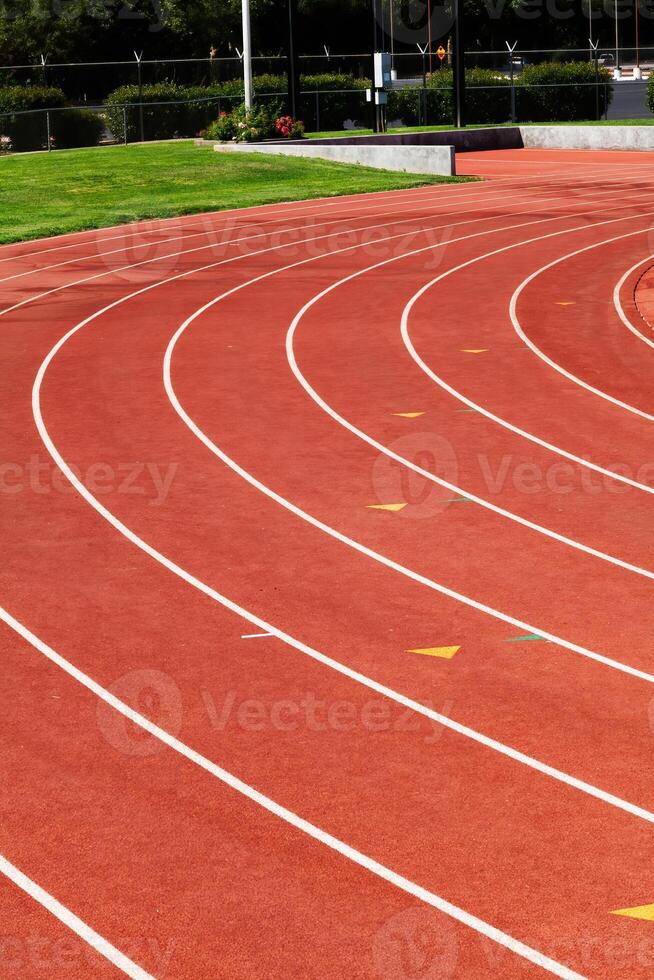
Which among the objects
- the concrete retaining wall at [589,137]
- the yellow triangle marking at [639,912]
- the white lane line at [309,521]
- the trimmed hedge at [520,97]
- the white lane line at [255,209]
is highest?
the trimmed hedge at [520,97]

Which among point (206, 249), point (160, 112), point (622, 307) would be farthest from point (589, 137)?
point (622, 307)

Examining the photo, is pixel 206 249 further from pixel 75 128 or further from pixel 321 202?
pixel 75 128

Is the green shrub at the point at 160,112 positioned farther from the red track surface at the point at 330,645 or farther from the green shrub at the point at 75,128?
the red track surface at the point at 330,645

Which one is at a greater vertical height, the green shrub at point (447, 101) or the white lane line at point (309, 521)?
the green shrub at point (447, 101)

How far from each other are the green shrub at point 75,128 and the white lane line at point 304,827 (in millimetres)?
34584

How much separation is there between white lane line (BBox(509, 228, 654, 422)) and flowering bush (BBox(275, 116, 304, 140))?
54.4 feet

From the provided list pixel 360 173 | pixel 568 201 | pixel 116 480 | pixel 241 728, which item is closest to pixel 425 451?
pixel 116 480

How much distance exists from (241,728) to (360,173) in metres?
27.7

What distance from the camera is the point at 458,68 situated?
42.7m

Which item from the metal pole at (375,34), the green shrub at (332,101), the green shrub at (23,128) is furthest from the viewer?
the green shrub at (332,101)

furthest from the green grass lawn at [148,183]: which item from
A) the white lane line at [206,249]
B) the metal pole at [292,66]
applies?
the metal pole at [292,66]

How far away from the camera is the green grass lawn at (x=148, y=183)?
2620 cm

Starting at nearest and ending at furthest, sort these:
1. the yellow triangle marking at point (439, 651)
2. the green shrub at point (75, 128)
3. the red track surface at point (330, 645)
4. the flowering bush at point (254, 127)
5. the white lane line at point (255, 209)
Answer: the red track surface at point (330, 645), the yellow triangle marking at point (439, 651), the white lane line at point (255, 209), the flowering bush at point (254, 127), the green shrub at point (75, 128)

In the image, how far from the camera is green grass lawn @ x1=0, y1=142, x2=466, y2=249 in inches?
1032
